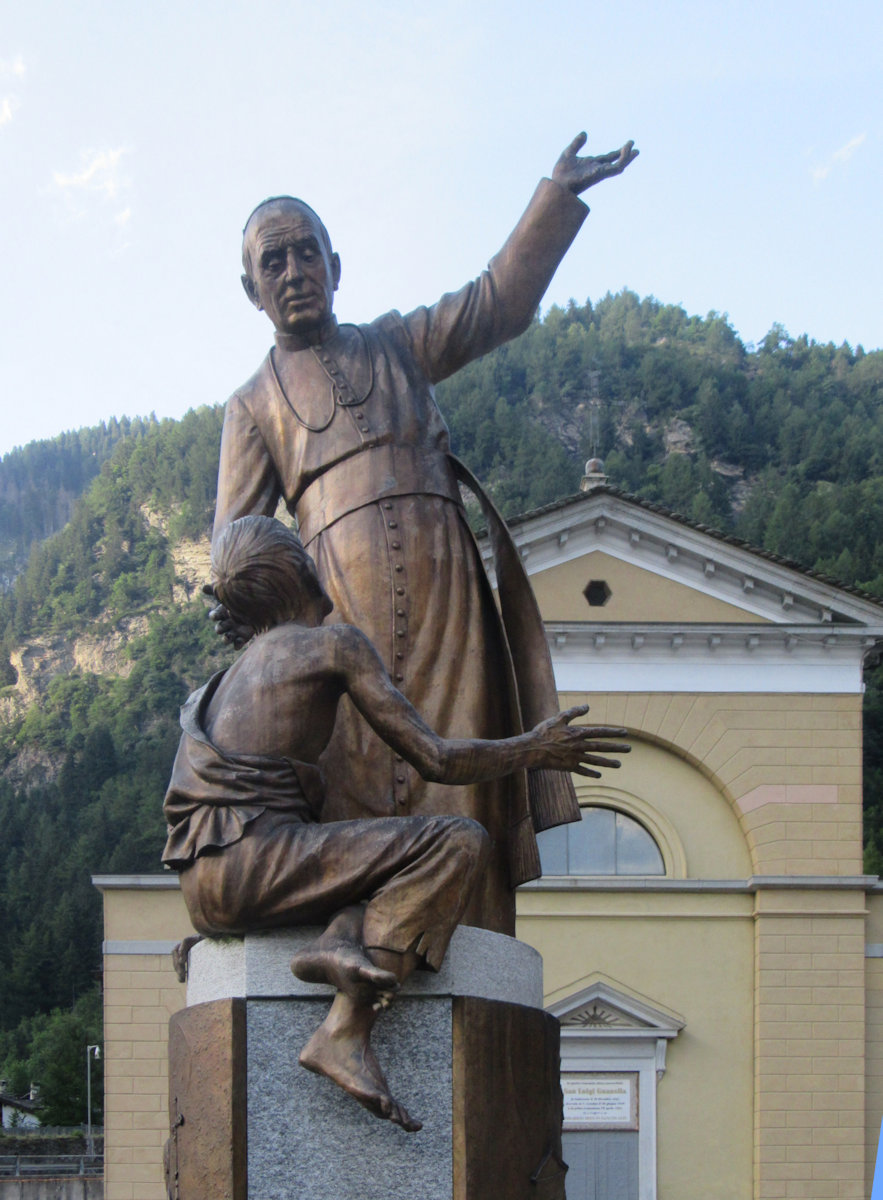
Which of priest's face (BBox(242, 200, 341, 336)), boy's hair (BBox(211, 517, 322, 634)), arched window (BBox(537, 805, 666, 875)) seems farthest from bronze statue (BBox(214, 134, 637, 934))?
arched window (BBox(537, 805, 666, 875))

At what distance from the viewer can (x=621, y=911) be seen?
24.2 m

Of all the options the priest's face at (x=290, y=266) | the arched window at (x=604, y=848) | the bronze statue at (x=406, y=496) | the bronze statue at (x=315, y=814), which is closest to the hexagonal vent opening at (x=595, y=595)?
the arched window at (x=604, y=848)

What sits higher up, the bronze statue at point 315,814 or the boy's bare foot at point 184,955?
the bronze statue at point 315,814

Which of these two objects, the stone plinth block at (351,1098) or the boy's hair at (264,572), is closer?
the stone plinth block at (351,1098)

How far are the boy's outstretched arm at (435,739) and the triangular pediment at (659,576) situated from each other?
67.4 ft

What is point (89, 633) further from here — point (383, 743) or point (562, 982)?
point (383, 743)

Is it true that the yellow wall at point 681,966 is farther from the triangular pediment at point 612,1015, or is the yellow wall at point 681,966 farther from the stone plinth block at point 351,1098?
the stone plinth block at point 351,1098

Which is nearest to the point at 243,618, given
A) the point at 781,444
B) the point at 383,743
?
the point at 383,743

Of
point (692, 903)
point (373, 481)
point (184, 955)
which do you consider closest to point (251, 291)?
point (373, 481)

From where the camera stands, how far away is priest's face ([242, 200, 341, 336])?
16.8 feet

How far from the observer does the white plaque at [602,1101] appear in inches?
922

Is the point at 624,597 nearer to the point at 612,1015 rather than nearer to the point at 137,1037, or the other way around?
the point at 612,1015

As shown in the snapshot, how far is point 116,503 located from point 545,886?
12397 centimetres

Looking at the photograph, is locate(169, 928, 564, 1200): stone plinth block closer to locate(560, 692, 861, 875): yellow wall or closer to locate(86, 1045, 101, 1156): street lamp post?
locate(560, 692, 861, 875): yellow wall
